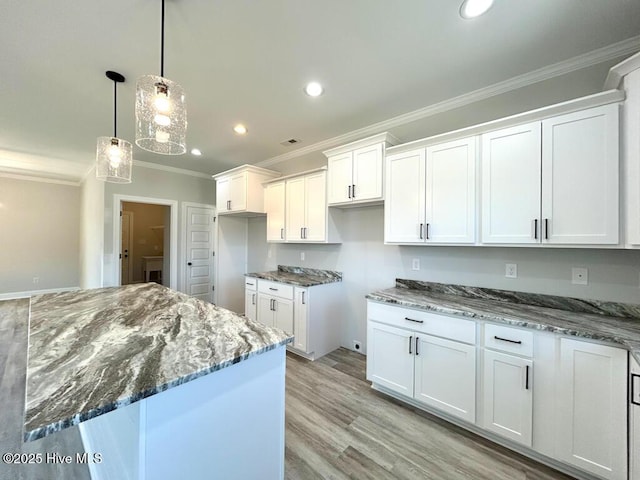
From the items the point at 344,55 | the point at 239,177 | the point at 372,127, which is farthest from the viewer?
the point at 239,177

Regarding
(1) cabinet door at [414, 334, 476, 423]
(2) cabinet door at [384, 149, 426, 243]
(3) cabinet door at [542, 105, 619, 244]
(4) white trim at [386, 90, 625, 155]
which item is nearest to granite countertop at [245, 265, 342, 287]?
(2) cabinet door at [384, 149, 426, 243]

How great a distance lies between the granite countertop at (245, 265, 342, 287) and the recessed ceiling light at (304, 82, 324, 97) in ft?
6.63

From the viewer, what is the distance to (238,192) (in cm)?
416

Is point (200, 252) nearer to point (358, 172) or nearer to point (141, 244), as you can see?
point (141, 244)

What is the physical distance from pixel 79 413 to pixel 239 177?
3.80 metres

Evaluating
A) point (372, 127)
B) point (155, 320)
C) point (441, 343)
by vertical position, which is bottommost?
point (441, 343)

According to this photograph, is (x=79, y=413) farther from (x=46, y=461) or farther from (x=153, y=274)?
(x=153, y=274)

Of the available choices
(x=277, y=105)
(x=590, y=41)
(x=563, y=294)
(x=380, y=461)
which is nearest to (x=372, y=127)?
(x=277, y=105)

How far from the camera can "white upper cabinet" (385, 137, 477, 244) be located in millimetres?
2207

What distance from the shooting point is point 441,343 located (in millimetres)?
2080

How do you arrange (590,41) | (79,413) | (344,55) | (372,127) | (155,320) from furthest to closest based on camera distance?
(372,127) → (344,55) → (590,41) → (155,320) → (79,413)

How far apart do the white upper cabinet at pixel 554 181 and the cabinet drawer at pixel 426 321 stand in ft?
2.34

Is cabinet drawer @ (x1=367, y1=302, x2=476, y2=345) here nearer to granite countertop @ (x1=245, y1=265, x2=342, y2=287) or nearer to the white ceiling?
granite countertop @ (x1=245, y1=265, x2=342, y2=287)

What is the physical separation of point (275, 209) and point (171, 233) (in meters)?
2.44
